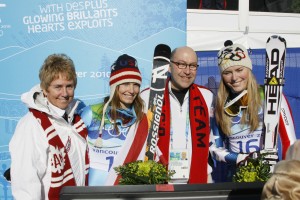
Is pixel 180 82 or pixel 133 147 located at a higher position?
pixel 180 82

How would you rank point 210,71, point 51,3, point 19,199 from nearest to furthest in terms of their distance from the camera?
point 19,199, point 51,3, point 210,71

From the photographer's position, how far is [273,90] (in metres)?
4.06

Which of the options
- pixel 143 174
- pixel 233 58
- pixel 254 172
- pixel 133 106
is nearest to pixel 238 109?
pixel 233 58

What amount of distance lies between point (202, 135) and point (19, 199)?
63.2 inches

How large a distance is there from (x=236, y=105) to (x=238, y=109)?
0.11 feet

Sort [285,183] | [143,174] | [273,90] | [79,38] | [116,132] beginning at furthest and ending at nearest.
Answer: [79,38]
[273,90]
[116,132]
[143,174]
[285,183]

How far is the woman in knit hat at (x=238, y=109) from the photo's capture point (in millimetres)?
4059

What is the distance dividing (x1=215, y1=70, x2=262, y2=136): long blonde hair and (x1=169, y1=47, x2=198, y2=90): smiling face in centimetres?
27

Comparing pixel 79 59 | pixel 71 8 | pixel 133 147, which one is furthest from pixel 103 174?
pixel 71 8

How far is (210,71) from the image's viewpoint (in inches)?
223

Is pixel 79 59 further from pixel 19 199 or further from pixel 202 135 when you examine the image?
pixel 19 199

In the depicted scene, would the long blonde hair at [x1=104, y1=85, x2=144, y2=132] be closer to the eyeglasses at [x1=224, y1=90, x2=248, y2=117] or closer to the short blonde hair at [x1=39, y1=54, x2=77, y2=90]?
the short blonde hair at [x1=39, y1=54, x2=77, y2=90]

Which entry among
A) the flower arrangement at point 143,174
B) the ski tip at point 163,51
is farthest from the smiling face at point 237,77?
the flower arrangement at point 143,174

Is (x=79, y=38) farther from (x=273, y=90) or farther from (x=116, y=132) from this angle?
(x=273, y=90)
